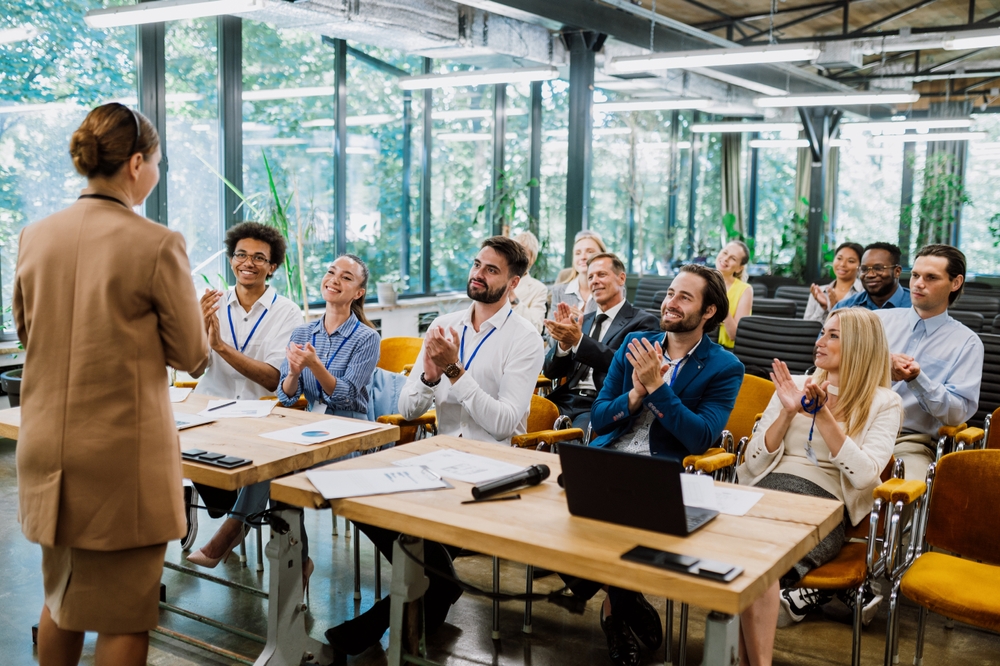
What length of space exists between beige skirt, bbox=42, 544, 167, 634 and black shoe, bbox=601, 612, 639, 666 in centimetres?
150

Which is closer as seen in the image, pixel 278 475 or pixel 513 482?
pixel 513 482

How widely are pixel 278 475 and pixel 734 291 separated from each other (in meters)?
4.44

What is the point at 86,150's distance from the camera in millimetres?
1960

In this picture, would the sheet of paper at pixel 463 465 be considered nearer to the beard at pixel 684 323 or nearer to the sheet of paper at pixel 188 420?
the sheet of paper at pixel 188 420

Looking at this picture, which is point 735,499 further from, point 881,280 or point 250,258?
point 881,280

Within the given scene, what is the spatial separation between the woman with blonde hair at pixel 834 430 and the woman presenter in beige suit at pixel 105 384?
184 cm

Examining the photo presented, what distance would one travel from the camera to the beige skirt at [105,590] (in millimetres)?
1994

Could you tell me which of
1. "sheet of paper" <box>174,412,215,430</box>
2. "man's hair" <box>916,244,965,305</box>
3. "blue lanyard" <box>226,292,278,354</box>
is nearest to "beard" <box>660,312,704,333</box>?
"man's hair" <box>916,244,965,305</box>

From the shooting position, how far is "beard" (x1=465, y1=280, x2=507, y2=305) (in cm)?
343

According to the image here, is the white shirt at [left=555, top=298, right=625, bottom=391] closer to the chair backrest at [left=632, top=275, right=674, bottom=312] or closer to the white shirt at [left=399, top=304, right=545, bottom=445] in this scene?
the white shirt at [left=399, top=304, right=545, bottom=445]

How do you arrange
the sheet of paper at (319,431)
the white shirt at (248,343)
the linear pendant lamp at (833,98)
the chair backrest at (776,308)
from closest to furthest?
the sheet of paper at (319,431) < the white shirt at (248,343) < the chair backrest at (776,308) < the linear pendant lamp at (833,98)

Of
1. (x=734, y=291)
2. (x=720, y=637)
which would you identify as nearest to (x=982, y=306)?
(x=734, y=291)

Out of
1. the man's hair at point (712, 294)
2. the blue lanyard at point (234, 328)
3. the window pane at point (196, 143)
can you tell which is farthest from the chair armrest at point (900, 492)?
the window pane at point (196, 143)

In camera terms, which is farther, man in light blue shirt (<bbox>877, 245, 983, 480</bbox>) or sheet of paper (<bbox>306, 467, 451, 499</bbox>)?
man in light blue shirt (<bbox>877, 245, 983, 480</bbox>)
